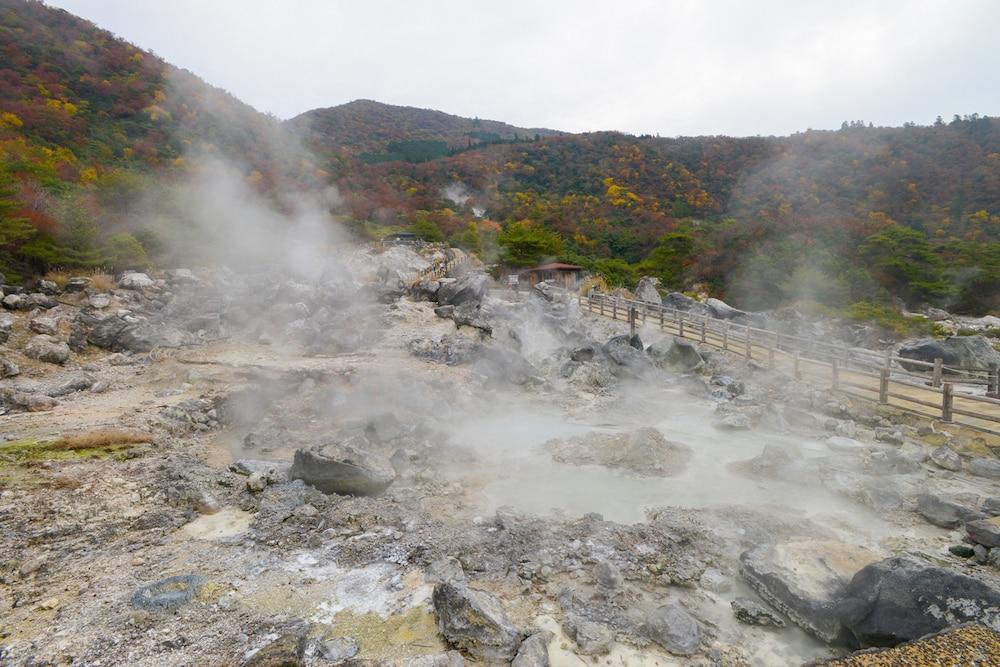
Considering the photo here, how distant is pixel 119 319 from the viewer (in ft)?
38.0

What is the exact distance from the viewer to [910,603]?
10.4 feet

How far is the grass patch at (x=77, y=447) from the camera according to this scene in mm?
5898

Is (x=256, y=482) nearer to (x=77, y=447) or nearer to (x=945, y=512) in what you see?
(x=77, y=447)

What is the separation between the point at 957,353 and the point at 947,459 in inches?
357

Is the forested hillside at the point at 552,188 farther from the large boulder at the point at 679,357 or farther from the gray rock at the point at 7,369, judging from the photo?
the large boulder at the point at 679,357

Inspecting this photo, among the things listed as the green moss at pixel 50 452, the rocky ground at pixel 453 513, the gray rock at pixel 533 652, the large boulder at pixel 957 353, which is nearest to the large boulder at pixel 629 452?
the rocky ground at pixel 453 513

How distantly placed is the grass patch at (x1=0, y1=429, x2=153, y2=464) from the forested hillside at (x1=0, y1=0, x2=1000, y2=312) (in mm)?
10489

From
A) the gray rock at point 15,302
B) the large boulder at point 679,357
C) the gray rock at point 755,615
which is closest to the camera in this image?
the gray rock at point 755,615

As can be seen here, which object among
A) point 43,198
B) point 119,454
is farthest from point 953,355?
point 43,198

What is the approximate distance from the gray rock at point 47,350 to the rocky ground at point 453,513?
78mm

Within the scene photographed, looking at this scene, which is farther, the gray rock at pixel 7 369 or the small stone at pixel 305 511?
the gray rock at pixel 7 369

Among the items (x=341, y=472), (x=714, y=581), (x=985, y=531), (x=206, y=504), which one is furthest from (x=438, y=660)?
(x=985, y=531)

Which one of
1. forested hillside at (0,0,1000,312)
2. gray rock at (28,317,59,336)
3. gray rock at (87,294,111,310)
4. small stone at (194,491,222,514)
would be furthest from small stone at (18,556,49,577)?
forested hillside at (0,0,1000,312)

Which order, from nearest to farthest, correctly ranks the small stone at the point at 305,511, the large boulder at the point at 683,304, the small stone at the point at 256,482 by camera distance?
the small stone at the point at 305,511, the small stone at the point at 256,482, the large boulder at the point at 683,304
